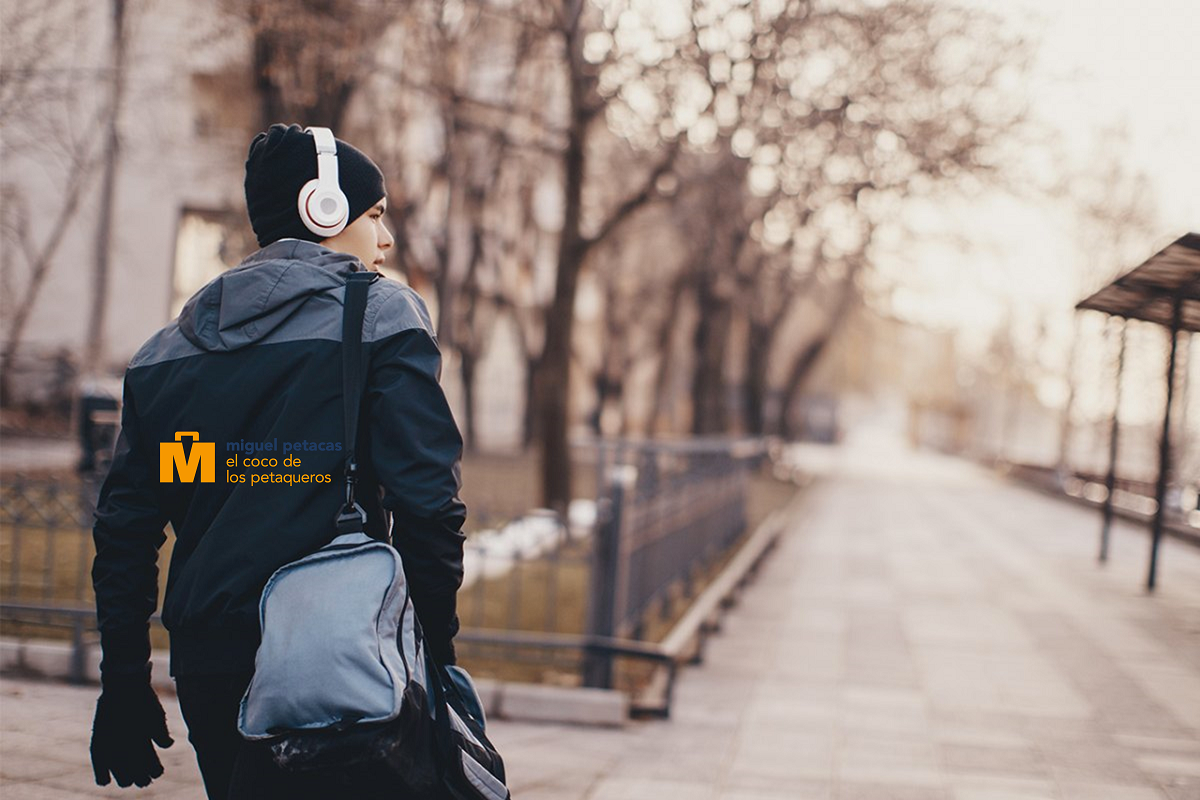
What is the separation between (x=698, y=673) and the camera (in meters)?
8.85

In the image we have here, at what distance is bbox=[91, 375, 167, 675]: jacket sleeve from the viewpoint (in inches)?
106

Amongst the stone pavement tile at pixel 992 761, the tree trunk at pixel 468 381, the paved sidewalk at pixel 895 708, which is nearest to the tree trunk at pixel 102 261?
the paved sidewalk at pixel 895 708

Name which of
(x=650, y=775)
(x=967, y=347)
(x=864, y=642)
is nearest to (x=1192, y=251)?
(x=864, y=642)

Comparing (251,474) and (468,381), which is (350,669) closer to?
(251,474)

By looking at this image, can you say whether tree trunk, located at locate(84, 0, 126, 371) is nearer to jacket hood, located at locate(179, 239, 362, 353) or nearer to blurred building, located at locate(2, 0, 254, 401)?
blurred building, located at locate(2, 0, 254, 401)

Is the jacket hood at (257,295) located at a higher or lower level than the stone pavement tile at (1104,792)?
higher

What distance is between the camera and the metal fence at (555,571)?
7469mm

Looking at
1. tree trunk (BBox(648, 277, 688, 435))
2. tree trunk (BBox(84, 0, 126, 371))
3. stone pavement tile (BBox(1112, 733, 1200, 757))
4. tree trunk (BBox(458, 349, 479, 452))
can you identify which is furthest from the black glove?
tree trunk (BBox(458, 349, 479, 452))

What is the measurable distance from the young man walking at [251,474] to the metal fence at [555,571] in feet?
14.3

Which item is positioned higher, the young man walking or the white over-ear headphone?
the white over-ear headphone

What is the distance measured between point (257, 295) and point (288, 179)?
0.32 metres

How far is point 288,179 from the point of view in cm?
279

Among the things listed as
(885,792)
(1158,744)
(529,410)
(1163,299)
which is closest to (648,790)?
(885,792)

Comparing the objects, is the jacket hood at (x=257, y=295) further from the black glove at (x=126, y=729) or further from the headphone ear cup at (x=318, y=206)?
the black glove at (x=126, y=729)
